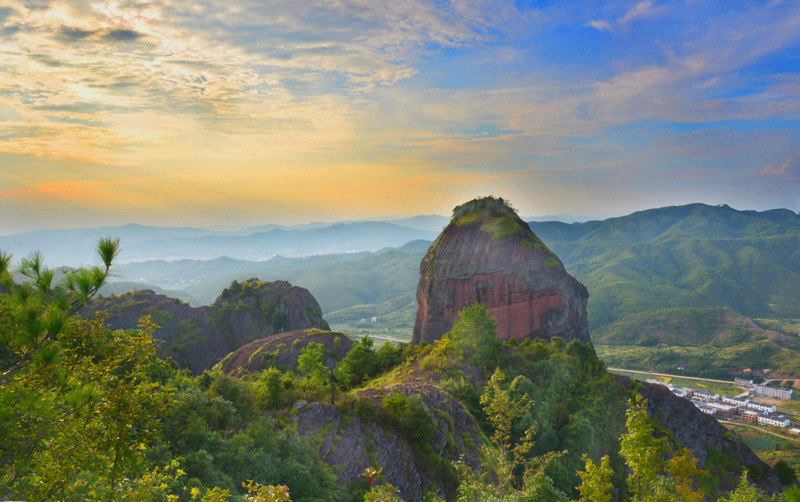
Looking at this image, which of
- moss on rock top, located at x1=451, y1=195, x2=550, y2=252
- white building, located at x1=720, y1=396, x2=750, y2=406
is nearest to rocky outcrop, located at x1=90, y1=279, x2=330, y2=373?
moss on rock top, located at x1=451, y1=195, x2=550, y2=252

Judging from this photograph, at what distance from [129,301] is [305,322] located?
4345 cm

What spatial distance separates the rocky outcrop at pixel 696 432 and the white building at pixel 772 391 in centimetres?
14210

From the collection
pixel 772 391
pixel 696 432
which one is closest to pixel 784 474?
pixel 696 432

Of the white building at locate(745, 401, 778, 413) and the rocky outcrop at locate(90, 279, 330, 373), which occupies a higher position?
the rocky outcrop at locate(90, 279, 330, 373)

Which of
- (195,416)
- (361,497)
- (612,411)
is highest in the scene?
(195,416)

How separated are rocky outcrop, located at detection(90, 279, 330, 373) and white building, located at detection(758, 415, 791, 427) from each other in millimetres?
148007

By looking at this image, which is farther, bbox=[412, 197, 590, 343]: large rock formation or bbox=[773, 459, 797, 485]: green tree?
bbox=[412, 197, 590, 343]: large rock formation

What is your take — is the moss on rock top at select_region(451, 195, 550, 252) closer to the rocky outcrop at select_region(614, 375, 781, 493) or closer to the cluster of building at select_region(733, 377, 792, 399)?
the rocky outcrop at select_region(614, 375, 781, 493)

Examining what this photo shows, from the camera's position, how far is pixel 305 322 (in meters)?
98.7

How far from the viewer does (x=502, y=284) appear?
71938 millimetres

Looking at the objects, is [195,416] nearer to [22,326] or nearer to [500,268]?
[22,326]

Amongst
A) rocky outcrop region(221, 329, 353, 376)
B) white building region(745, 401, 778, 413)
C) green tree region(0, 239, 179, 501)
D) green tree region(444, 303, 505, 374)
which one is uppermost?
green tree region(0, 239, 179, 501)

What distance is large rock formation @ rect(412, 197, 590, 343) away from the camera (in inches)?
2790

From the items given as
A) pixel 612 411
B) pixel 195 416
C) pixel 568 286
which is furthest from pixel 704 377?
pixel 195 416
